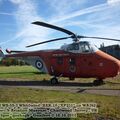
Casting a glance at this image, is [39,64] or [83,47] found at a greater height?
[83,47]

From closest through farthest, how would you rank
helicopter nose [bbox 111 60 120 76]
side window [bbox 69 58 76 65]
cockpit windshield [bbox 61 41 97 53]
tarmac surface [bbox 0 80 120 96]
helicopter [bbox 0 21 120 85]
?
tarmac surface [bbox 0 80 120 96]
helicopter nose [bbox 111 60 120 76]
helicopter [bbox 0 21 120 85]
cockpit windshield [bbox 61 41 97 53]
side window [bbox 69 58 76 65]

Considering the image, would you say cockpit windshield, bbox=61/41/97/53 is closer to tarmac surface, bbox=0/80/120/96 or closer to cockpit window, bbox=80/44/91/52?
cockpit window, bbox=80/44/91/52

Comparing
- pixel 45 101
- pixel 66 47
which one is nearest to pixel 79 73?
pixel 66 47

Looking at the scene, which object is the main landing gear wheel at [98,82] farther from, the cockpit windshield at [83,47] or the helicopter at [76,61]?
the cockpit windshield at [83,47]

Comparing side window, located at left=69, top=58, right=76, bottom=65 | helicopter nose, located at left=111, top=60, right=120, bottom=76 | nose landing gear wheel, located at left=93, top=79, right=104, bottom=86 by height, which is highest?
side window, located at left=69, top=58, right=76, bottom=65

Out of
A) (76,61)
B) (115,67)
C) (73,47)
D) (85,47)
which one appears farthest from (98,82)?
(73,47)

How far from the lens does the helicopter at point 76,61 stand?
73.4 feet

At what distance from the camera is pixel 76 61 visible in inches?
931

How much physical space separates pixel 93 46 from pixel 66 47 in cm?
230

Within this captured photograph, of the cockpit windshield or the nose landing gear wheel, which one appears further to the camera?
the cockpit windshield

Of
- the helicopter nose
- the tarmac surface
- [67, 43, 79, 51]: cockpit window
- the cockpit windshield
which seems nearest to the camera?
the tarmac surface

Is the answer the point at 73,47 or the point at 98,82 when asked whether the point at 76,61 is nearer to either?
the point at 73,47

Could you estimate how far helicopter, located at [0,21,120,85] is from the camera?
Result: 73.4 ft

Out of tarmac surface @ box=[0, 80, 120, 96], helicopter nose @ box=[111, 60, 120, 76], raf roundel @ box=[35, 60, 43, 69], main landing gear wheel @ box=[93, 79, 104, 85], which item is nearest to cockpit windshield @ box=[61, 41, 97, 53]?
helicopter nose @ box=[111, 60, 120, 76]
